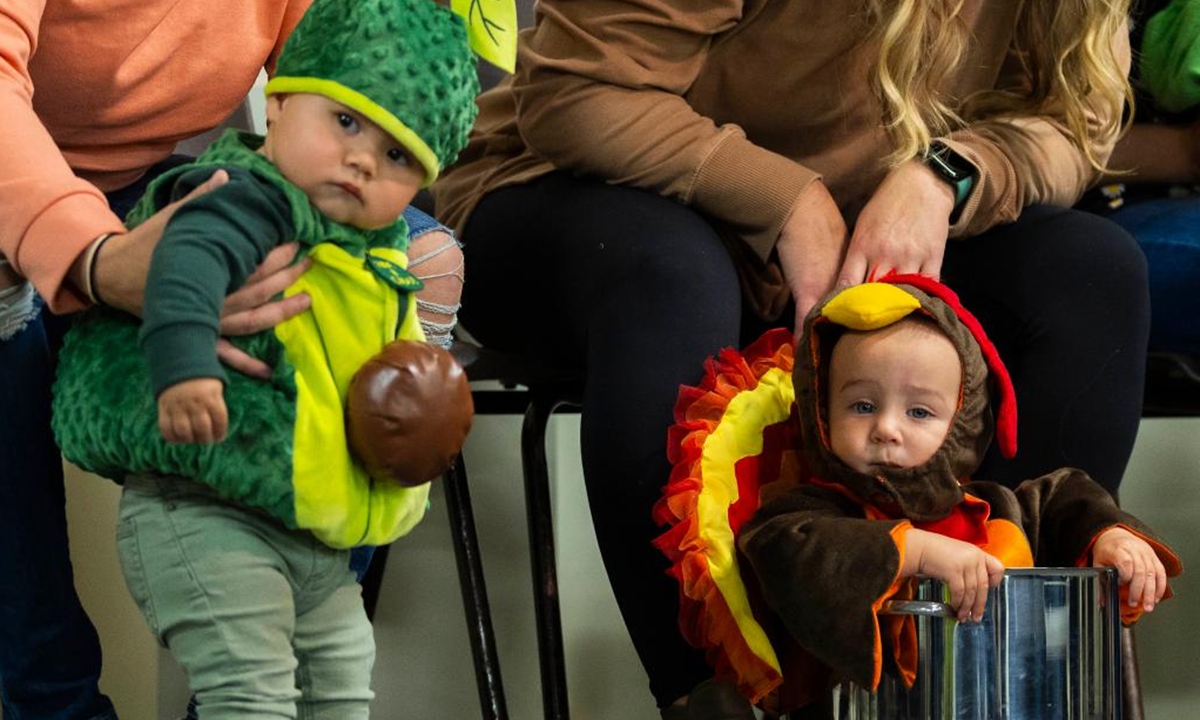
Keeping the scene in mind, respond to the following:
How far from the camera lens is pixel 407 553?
2.01m

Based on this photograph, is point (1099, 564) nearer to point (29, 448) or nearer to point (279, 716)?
point (279, 716)

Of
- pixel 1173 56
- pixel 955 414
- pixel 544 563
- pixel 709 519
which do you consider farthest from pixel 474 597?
pixel 1173 56

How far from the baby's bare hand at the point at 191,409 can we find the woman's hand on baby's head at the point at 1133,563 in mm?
664

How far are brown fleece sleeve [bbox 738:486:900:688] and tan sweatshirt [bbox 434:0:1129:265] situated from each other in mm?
272

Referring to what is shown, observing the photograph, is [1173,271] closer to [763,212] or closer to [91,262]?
[763,212]

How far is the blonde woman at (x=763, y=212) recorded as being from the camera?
3.82 ft

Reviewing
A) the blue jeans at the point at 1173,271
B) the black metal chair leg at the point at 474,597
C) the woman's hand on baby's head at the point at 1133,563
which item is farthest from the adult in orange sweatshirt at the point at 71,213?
the blue jeans at the point at 1173,271

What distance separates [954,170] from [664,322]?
30cm

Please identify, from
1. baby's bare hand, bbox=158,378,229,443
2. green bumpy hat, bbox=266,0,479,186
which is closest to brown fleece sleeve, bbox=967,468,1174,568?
green bumpy hat, bbox=266,0,479,186

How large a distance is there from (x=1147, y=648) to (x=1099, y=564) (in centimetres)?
86

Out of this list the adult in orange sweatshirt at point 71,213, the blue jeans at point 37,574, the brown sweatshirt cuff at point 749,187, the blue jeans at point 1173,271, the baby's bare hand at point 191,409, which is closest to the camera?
the baby's bare hand at point 191,409

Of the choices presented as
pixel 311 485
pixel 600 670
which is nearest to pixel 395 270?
pixel 311 485

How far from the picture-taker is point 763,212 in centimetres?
123

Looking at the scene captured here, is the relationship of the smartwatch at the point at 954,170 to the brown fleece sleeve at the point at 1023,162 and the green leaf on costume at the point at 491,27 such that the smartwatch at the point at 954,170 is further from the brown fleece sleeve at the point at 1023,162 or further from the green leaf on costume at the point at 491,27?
the green leaf on costume at the point at 491,27
